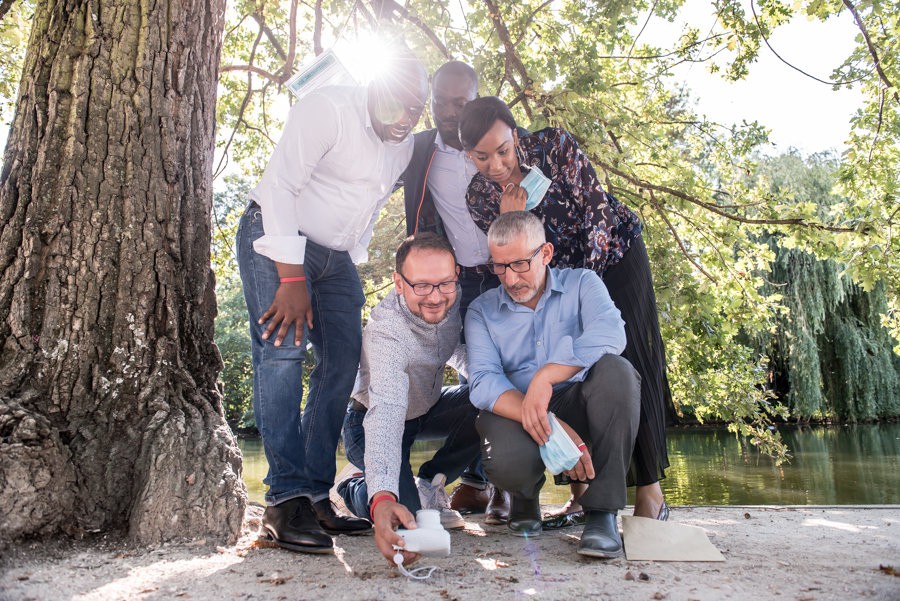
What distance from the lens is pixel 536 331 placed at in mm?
2723

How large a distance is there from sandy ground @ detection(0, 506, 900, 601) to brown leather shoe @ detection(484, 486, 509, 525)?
1.42 feet

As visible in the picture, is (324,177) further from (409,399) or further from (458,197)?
(409,399)

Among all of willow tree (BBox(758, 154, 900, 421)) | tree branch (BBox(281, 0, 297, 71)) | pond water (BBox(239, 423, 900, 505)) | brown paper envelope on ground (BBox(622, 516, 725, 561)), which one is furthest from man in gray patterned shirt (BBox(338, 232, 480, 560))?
willow tree (BBox(758, 154, 900, 421))

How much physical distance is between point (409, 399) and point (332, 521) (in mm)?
570

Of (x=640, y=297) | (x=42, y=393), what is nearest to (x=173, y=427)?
Result: (x=42, y=393)

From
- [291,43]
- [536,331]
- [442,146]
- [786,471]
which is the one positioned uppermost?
[291,43]

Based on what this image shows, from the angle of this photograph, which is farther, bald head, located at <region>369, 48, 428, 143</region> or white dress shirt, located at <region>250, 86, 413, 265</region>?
bald head, located at <region>369, 48, 428, 143</region>

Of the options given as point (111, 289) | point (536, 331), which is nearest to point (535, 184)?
point (536, 331)

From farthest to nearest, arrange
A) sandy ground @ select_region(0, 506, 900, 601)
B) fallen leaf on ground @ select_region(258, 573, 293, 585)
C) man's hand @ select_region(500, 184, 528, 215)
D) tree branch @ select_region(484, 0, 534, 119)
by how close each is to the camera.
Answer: tree branch @ select_region(484, 0, 534, 119) → man's hand @ select_region(500, 184, 528, 215) → fallen leaf on ground @ select_region(258, 573, 293, 585) → sandy ground @ select_region(0, 506, 900, 601)

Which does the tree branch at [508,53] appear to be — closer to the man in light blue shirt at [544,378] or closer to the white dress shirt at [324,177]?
the white dress shirt at [324,177]

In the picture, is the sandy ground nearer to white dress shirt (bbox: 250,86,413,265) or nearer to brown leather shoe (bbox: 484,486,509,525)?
brown leather shoe (bbox: 484,486,509,525)

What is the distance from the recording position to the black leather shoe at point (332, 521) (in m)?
2.83

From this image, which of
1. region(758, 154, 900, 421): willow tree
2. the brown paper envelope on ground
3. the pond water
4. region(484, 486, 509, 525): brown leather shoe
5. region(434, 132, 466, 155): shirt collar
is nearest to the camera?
the brown paper envelope on ground

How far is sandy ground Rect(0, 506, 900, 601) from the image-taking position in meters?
1.97
